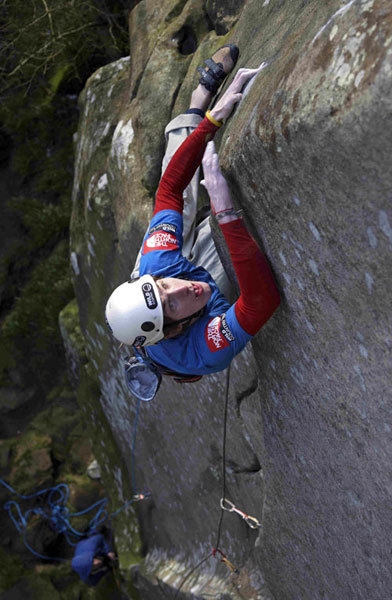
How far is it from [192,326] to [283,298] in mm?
599

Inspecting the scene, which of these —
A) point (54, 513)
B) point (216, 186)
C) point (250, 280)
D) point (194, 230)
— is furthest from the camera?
point (54, 513)

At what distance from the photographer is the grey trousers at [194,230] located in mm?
3908

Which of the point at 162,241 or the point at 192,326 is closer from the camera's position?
the point at 192,326

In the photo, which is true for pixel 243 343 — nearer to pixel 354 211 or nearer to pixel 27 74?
pixel 354 211

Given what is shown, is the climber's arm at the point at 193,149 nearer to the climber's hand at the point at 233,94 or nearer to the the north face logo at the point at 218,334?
the climber's hand at the point at 233,94

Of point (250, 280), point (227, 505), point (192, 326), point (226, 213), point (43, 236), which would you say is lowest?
point (227, 505)

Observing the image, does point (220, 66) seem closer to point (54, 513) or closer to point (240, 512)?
point (240, 512)

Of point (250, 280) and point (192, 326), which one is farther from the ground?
point (250, 280)

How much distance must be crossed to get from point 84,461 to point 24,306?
6.60 ft

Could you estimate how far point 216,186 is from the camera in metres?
3.12

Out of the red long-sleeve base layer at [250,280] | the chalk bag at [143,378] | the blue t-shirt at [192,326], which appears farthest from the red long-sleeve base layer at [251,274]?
the chalk bag at [143,378]

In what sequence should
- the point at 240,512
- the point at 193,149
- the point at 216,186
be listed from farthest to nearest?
the point at 240,512 < the point at 193,149 < the point at 216,186

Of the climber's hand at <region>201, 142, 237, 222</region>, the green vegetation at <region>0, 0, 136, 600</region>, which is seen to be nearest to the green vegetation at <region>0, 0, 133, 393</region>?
the green vegetation at <region>0, 0, 136, 600</region>

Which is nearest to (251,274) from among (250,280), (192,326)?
(250,280)
